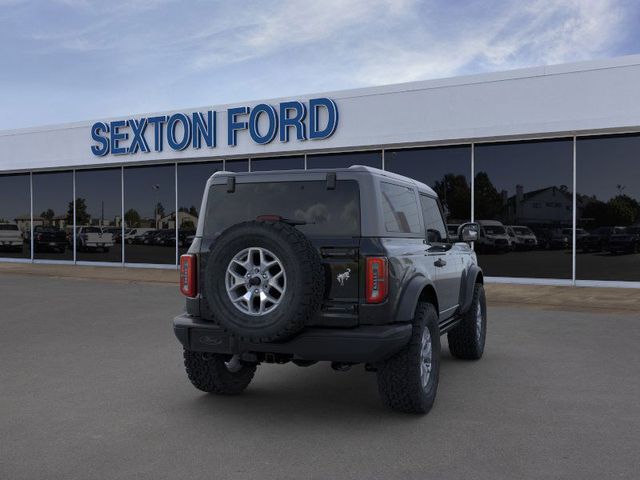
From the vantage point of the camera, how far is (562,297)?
43.4ft

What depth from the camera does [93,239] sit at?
23531 mm

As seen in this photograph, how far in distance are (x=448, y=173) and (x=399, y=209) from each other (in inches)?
462

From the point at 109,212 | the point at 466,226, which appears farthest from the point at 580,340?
the point at 109,212

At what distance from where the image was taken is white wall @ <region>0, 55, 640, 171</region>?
47.4 feet

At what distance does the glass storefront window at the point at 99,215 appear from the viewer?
2291 centimetres

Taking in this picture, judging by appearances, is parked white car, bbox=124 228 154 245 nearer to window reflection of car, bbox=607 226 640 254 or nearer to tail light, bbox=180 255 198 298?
window reflection of car, bbox=607 226 640 254

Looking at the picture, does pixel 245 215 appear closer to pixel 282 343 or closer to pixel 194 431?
pixel 282 343

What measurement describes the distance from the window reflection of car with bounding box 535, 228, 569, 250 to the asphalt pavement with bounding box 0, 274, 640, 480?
738 centimetres

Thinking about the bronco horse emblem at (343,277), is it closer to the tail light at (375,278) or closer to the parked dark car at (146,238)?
the tail light at (375,278)

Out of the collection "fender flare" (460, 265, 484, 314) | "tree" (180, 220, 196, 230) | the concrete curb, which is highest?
"tree" (180, 220, 196, 230)

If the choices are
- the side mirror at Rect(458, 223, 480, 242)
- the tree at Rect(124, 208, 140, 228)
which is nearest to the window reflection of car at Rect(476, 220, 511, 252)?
the side mirror at Rect(458, 223, 480, 242)

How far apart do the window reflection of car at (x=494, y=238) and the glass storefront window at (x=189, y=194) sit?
28.0ft

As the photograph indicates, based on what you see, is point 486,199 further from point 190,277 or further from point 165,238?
point 190,277

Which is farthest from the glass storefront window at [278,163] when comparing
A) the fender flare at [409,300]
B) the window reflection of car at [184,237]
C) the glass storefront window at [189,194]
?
the fender flare at [409,300]
